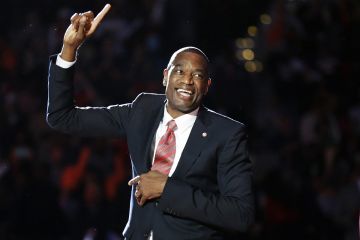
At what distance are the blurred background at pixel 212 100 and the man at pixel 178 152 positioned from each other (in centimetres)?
376

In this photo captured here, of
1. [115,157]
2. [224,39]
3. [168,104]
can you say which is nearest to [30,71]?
[115,157]

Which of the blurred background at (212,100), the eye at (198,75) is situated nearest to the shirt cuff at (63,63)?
the eye at (198,75)

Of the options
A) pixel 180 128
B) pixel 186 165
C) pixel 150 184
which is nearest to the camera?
pixel 150 184

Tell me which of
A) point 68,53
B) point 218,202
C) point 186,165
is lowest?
point 218,202

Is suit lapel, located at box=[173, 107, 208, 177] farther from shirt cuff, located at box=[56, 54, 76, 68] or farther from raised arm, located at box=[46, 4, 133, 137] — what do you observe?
shirt cuff, located at box=[56, 54, 76, 68]

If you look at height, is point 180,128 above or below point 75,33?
below

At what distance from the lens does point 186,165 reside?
11.3ft

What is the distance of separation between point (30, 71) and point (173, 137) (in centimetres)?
606

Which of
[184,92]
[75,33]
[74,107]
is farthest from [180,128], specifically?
[75,33]

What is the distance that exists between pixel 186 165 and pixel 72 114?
561 millimetres

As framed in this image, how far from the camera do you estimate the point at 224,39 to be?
409 inches

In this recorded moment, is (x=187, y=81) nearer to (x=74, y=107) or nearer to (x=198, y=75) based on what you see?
(x=198, y=75)

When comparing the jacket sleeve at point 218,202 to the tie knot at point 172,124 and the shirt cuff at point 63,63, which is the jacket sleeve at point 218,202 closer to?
the tie knot at point 172,124

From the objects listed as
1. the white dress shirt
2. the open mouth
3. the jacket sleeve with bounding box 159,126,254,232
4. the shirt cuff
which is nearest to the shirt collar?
the white dress shirt
